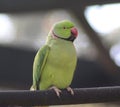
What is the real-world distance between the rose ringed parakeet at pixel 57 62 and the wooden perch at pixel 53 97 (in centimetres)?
48

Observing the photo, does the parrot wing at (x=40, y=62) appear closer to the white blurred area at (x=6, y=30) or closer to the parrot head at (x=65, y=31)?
the parrot head at (x=65, y=31)

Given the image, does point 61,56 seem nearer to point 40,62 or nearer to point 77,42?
point 40,62

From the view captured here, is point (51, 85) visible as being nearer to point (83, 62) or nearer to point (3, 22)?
point (83, 62)

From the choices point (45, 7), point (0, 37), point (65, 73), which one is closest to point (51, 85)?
point (65, 73)

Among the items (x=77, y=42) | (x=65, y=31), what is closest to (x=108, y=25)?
(x=77, y=42)

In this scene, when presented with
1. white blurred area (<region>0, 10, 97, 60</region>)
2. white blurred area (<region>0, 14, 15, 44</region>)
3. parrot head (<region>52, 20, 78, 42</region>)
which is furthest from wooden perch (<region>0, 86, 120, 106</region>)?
white blurred area (<region>0, 14, 15, 44</region>)

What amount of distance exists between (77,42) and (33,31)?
406mm

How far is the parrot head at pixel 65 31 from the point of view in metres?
2.33

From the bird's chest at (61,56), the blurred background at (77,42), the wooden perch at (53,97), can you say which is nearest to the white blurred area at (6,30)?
the blurred background at (77,42)

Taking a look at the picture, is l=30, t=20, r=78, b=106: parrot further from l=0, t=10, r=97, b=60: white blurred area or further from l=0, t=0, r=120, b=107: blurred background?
l=0, t=10, r=97, b=60: white blurred area

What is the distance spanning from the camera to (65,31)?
2.35 meters

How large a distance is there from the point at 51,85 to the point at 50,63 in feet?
0.37

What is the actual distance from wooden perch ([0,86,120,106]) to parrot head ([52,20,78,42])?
620 millimetres

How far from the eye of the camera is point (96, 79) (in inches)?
148
